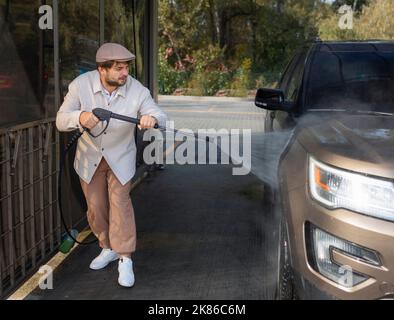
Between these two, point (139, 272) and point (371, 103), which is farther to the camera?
point (139, 272)

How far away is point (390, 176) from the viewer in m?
2.23

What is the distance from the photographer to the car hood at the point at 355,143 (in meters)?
2.29

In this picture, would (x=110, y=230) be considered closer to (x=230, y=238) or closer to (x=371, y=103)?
(x=230, y=238)

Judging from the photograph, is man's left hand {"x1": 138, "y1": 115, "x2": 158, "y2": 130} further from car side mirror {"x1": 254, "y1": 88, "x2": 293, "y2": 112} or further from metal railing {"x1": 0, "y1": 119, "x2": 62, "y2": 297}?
car side mirror {"x1": 254, "y1": 88, "x2": 293, "y2": 112}

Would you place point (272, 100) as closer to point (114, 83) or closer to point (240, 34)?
point (114, 83)

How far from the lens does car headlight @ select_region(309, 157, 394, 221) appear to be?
2230 mm

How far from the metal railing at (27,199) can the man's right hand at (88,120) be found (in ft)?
1.56

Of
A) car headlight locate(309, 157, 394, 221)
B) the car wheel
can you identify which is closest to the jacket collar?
the car wheel

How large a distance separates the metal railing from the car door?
73.1 inches

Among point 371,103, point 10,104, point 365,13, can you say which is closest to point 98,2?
point 10,104

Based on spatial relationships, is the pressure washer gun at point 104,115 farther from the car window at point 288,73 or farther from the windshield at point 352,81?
the car window at point 288,73

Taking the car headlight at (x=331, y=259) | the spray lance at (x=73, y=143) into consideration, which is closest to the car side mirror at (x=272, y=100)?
the spray lance at (x=73, y=143)
